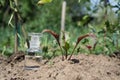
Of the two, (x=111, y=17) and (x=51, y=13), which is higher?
(x=111, y=17)

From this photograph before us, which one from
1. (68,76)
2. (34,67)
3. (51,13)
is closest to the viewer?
(68,76)

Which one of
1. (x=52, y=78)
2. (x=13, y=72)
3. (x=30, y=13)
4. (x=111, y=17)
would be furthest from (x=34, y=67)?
(x=30, y=13)

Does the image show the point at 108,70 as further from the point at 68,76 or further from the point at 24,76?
the point at 24,76

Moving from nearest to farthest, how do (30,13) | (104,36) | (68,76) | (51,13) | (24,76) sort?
(68,76), (24,76), (104,36), (51,13), (30,13)

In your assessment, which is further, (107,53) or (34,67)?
(107,53)

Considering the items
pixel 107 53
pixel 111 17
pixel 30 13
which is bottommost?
pixel 30 13

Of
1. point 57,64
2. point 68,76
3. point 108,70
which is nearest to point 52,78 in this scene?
point 68,76
